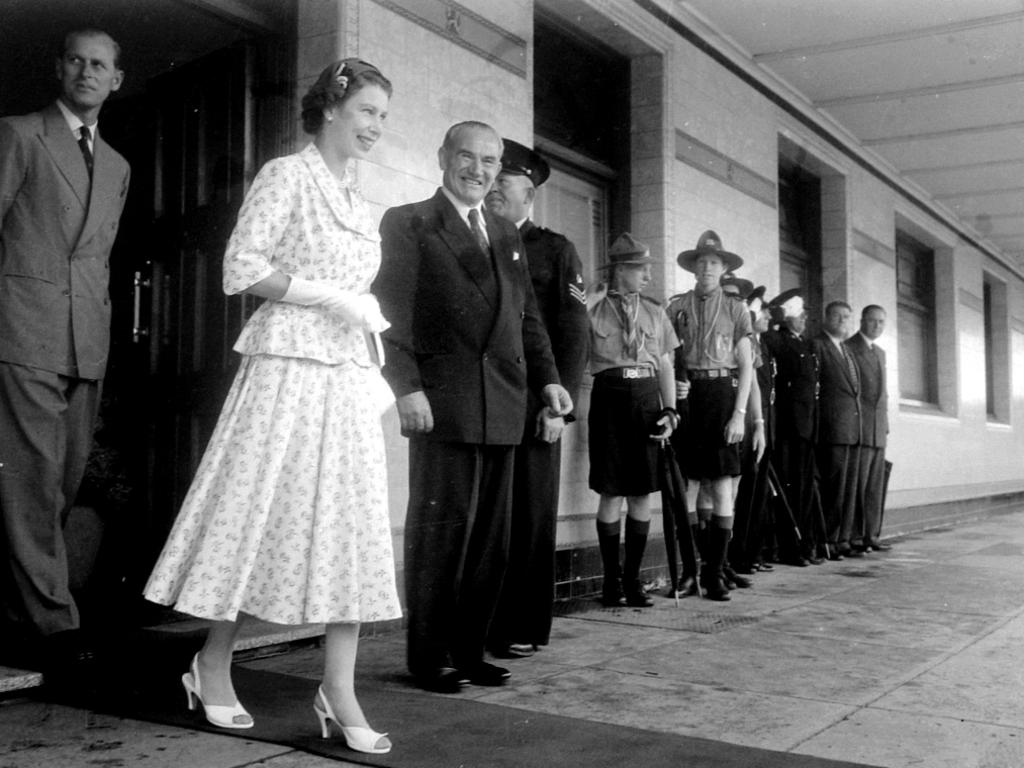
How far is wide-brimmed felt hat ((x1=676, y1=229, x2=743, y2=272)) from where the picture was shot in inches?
235

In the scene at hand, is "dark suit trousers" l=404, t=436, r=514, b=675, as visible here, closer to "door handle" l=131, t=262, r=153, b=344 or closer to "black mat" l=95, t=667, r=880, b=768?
"black mat" l=95, t=667, r=880, b=768

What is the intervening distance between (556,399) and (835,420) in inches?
172

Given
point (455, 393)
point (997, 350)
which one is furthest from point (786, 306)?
point (997, 350)

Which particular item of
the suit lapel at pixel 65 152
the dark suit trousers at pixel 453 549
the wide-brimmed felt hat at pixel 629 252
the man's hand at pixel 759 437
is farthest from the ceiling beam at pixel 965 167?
the suit lapel at pixel 65 152

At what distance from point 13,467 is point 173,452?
1443 millimetres

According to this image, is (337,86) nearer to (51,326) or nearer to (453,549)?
(51,326)

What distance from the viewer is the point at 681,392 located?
587 cm

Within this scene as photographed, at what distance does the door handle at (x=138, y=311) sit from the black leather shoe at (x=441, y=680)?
2.32 m

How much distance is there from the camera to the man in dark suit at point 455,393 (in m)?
3.51

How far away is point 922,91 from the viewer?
9.44 meters

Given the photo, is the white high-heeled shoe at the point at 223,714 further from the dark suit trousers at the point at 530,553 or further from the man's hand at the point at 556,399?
the man's hand at the point at 556,399

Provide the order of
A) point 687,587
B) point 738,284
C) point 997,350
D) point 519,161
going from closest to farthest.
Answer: point 519,161
point 687,587
point 738,284
point 997,350

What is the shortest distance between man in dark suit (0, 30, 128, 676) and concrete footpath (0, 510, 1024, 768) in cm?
38

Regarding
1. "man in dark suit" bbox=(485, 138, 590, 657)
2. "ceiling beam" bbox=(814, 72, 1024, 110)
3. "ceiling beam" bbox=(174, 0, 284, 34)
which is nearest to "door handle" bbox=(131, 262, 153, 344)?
"ceiling beam" bbox=(174, 0, 284, 34)
